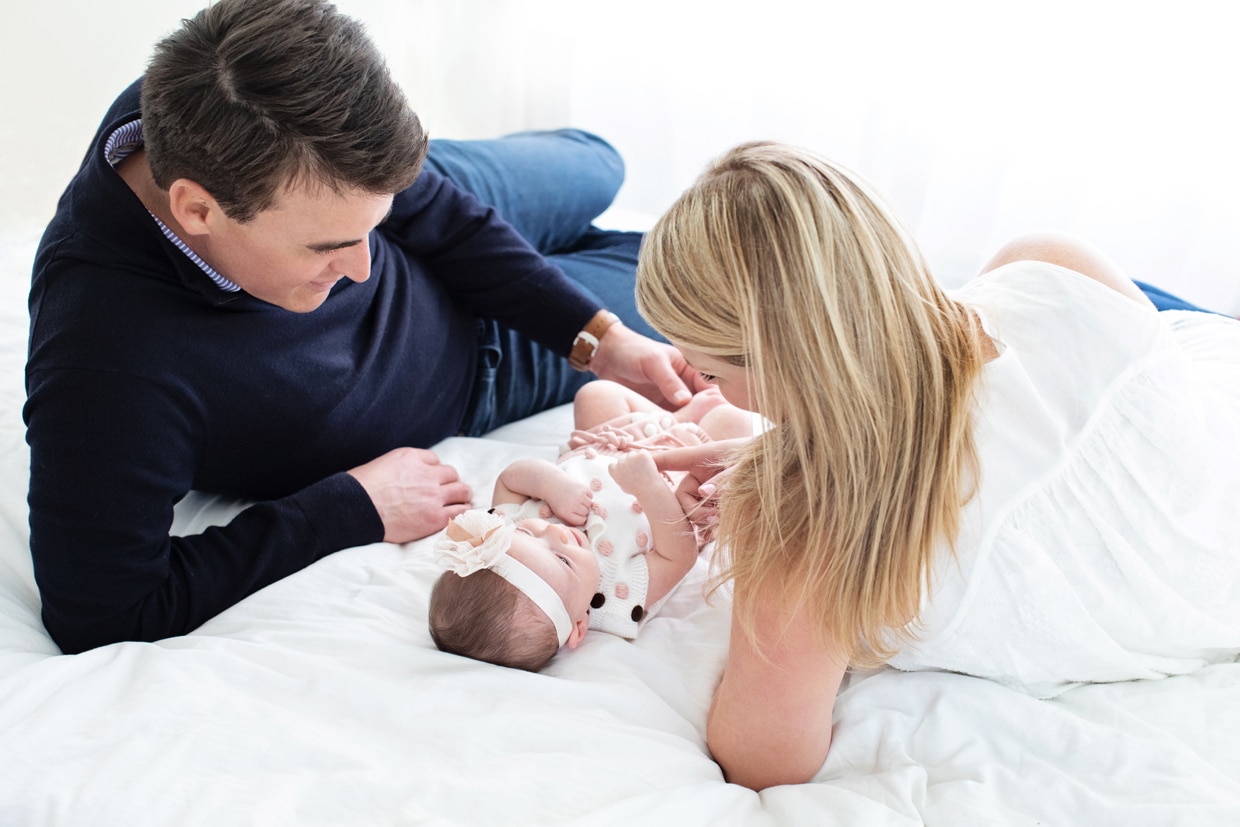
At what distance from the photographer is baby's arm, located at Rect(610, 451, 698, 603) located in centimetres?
142

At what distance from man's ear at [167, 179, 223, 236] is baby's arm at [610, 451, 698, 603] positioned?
2.16 ft

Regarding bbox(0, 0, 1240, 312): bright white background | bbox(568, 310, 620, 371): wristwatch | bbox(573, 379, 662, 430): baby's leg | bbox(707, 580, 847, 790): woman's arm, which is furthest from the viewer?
bbox(0, 0, 1240, 312): bright white background

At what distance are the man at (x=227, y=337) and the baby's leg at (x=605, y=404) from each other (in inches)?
11.1

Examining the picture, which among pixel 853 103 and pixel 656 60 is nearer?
pixel 853 103

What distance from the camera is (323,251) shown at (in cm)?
128

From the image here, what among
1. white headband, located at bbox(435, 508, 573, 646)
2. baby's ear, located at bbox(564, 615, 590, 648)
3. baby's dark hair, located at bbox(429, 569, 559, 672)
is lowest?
baby's ear, located at bbox(564, 615, 590, 648)

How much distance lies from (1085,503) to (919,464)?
240 mm

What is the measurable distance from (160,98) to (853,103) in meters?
1.96

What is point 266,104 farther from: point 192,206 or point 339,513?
point 339,513

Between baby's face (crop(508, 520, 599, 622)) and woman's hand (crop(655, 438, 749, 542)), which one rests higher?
woman's hand (crop(655, 438, 749, 542))

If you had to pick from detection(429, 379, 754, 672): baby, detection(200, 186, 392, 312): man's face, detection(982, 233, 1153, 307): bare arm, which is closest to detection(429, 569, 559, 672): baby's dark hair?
detection(429, 379, 754, 672): baby

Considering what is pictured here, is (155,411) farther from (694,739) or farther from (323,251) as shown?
(694,739)

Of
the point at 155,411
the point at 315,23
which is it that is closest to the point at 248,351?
the point at 155,411

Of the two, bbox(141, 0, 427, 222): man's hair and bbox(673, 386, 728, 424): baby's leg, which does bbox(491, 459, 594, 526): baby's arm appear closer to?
bbox(673, 386, 728, 424): baby's leg
